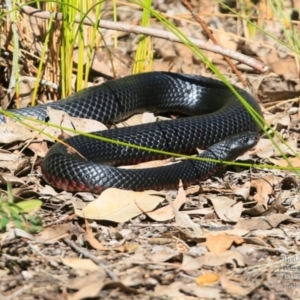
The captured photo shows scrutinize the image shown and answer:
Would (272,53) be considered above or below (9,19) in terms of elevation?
below

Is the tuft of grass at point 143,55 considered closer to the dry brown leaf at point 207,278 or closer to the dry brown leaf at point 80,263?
the dry brown leaf at point 80,263

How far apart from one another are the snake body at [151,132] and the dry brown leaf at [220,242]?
1.16 metres

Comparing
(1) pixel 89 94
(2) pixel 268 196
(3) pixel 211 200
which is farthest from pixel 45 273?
(1) pixel 89 94

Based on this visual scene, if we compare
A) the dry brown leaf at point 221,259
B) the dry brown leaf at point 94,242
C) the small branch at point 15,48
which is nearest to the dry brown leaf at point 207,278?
the dry brown leaf at point 221,259

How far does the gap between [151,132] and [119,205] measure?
165 cm

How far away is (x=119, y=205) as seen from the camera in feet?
15.7

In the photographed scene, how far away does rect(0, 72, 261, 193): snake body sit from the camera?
532 centimetres

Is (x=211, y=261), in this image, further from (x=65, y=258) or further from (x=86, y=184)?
(x=86, y=184)

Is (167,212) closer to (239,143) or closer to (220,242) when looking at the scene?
(220,242)

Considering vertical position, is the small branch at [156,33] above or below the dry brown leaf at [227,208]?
above

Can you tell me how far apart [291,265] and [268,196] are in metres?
1.23

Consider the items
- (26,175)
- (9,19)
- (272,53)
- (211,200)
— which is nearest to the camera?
(211,200)

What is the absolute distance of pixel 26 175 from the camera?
549 cm

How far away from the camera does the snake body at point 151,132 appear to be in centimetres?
532
